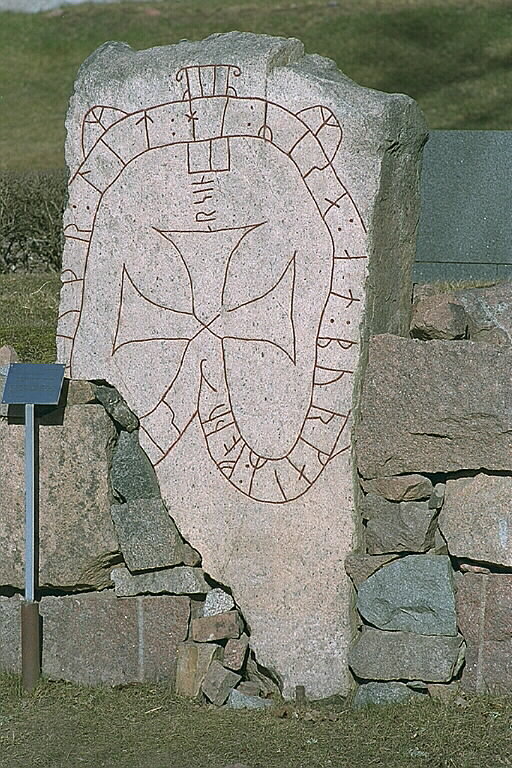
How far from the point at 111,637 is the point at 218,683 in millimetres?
460

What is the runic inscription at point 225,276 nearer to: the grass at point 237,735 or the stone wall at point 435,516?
the stone wall at point 435,516

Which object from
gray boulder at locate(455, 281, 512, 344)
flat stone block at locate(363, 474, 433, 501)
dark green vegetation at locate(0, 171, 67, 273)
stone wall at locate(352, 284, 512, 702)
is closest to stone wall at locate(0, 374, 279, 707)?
stone wall at locate(352, 284, 512, 702)

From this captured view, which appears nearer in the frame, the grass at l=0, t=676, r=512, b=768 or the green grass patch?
the grass at l=0, t=676, r=512, b=768

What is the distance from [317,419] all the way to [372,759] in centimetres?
114

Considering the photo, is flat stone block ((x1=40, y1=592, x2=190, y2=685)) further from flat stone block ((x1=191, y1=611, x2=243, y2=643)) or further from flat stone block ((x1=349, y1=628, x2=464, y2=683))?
flat stone block ((x1=349, y1=628, x2=464, y2=683))

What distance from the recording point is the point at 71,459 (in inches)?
170

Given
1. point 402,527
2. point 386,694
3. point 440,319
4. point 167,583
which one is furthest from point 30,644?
point 440,319

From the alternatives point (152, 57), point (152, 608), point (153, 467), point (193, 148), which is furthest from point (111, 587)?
point (152, 57)

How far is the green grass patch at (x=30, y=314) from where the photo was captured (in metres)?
5.50

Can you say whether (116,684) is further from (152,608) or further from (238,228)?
Answer: (238,228)

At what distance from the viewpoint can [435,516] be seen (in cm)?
409

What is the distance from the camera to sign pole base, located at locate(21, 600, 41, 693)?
168 inches

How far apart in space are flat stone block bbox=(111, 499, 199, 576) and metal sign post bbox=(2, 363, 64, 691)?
307 millimetres

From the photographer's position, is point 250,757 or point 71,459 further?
point 71,459
